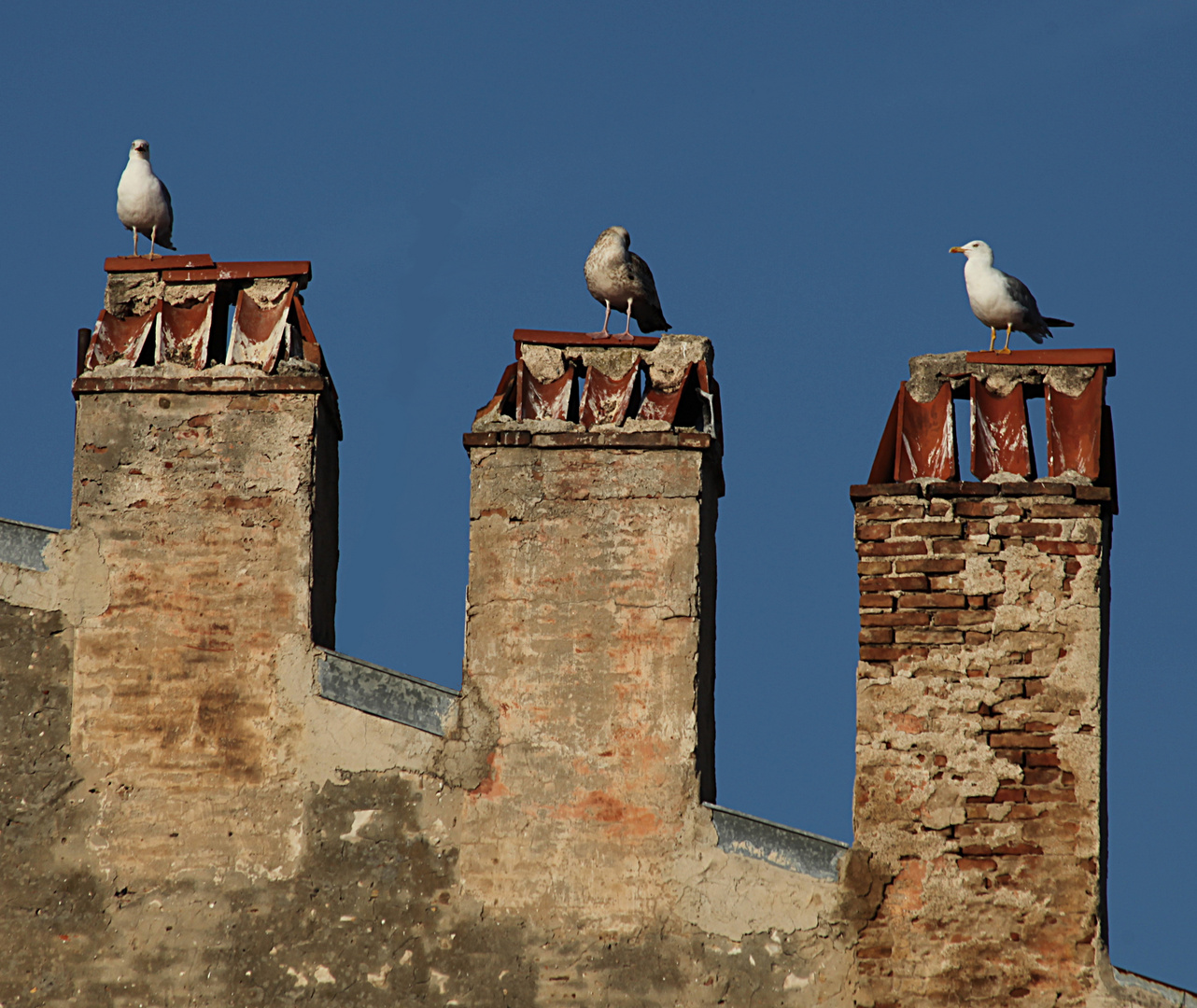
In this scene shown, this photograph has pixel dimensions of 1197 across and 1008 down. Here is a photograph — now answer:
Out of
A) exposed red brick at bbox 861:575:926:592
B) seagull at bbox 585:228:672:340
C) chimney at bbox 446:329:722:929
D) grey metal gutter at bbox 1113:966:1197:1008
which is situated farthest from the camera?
seagull at bbox 585:228:672:340

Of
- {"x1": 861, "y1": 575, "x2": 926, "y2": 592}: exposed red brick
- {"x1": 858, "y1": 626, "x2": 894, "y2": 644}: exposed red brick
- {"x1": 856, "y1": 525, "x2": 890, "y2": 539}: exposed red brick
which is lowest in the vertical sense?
{"x1": 858, "y1": 626, "x2": 894, "y2": 644}: exposed red brick

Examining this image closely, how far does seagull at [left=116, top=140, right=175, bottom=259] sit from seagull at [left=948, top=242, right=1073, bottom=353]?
398 cm

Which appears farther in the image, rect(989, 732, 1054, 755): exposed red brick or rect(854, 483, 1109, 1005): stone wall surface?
rect(989, 732, 1054, 755): exposed red brick

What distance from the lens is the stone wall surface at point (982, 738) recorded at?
7977 millimetres

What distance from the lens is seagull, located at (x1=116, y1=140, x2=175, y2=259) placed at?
9656 mm

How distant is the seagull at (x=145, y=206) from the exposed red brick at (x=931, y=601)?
4.12 metres

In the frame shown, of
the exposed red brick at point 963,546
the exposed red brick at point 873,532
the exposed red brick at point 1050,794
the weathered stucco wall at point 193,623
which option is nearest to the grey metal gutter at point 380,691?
the weathered stucco wall at point 193,623

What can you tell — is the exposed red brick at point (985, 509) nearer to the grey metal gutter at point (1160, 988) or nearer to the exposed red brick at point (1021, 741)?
A: the exposed red brick at point (1021, 741)

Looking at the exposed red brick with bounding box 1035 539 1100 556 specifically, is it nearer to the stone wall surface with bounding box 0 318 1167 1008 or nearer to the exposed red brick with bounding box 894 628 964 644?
the stone wall surface with bounding box 0 318 1167 1008

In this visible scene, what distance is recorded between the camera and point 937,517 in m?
8.47

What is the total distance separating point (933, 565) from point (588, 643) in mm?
1535

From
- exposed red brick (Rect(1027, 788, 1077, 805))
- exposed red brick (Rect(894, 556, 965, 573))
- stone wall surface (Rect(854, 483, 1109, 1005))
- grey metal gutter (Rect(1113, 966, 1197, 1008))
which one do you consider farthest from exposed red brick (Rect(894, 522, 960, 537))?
grey metal gutter (Rect(1113, 966, 1197, 1008))

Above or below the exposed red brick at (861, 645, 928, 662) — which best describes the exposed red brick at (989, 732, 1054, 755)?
below

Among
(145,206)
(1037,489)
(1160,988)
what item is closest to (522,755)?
(1037,489)
